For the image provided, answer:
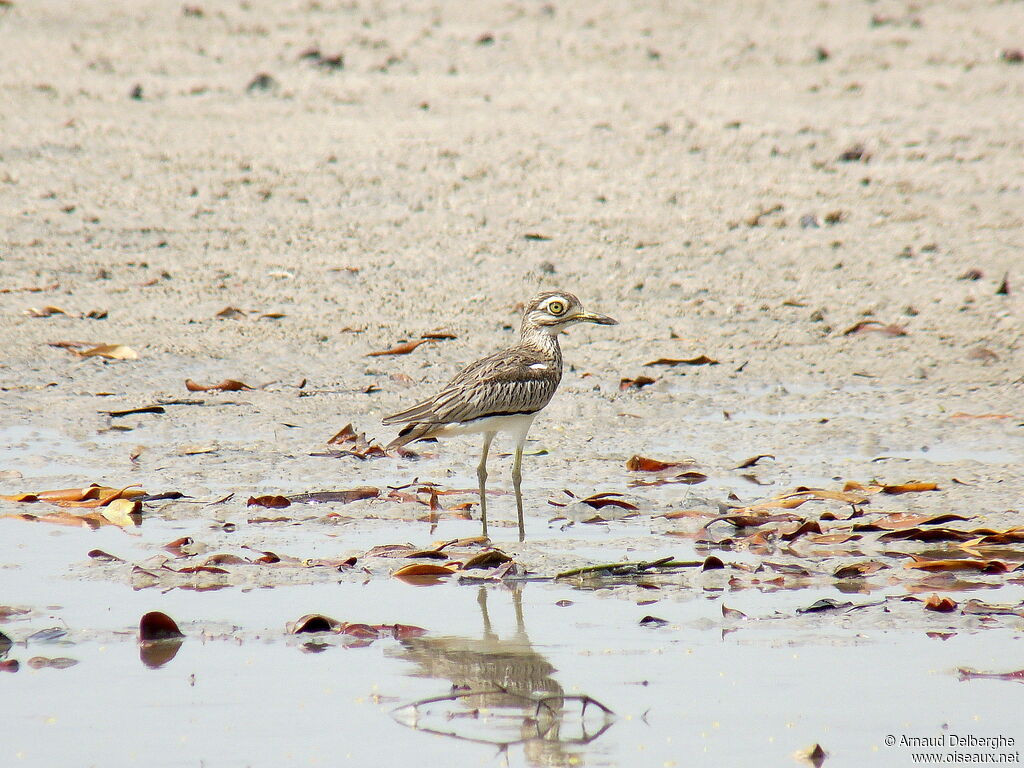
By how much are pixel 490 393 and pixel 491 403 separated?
46 mm

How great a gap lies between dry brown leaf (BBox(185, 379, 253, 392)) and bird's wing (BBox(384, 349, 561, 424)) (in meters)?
1.86

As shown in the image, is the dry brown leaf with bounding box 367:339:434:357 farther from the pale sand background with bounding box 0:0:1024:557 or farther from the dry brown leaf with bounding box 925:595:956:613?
the dry brown leaf with bounding box 925:595:956:613

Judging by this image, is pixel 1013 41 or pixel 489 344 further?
pixel 1013 41

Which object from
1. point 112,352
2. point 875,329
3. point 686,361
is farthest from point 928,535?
point 112,352

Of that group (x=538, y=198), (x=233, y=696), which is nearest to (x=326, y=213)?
(x=538, y=198)

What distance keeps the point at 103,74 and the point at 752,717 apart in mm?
12650

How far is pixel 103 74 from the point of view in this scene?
51.5 ft

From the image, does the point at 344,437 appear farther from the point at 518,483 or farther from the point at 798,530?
the point at 798,530

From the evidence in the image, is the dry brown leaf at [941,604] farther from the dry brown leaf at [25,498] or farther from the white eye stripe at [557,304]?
the dry brown leaf at [25,498]

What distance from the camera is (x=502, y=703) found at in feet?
15.9

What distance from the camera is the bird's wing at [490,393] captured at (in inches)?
280

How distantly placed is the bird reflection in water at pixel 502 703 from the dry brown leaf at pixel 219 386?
3773 mm

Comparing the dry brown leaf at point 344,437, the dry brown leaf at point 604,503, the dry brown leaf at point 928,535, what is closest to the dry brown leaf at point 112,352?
the dry brown leaf at point 344,437

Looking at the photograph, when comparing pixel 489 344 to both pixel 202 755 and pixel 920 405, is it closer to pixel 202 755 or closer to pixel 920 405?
pixel 920 405
